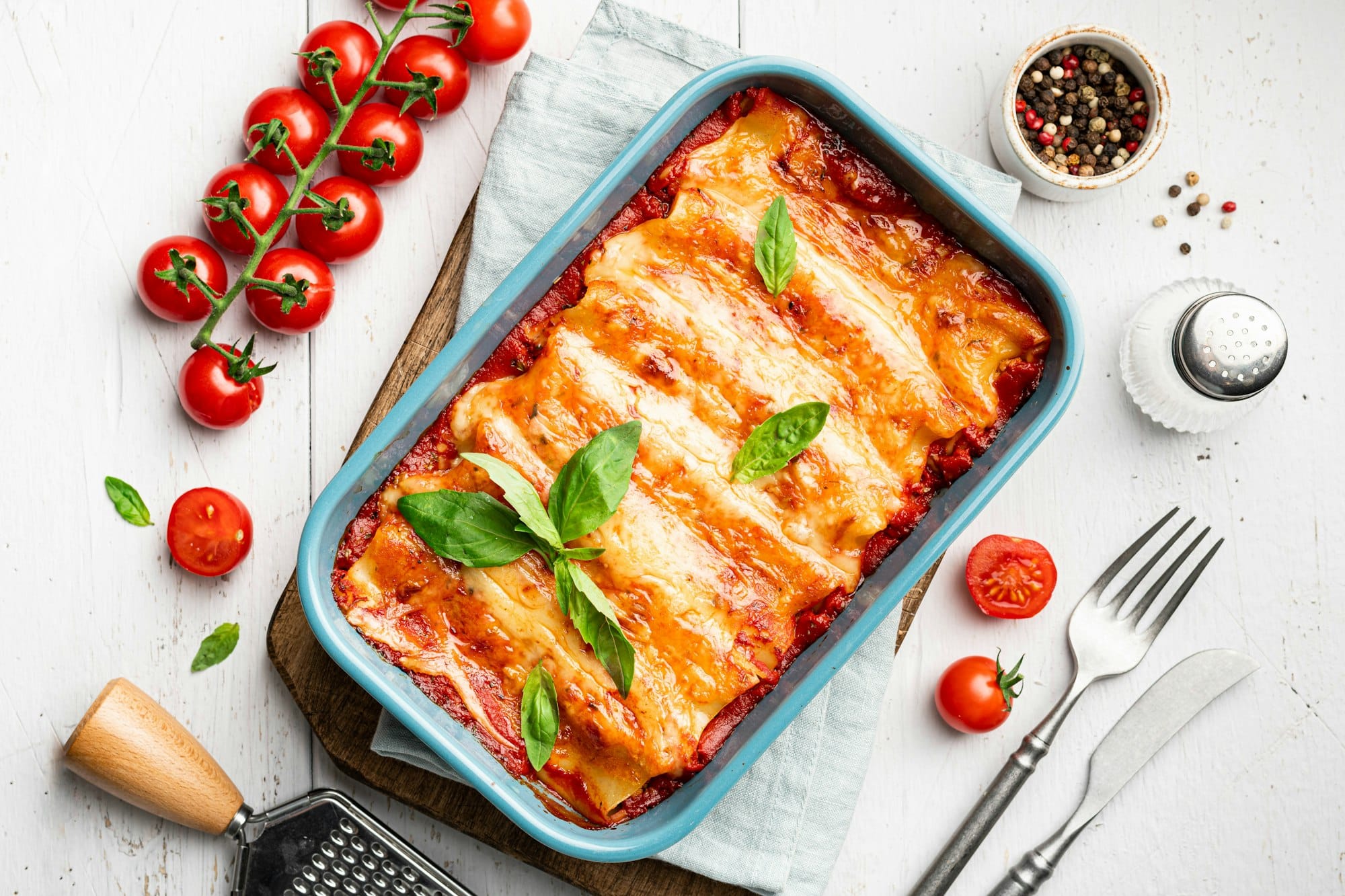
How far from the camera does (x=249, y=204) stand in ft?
8.30

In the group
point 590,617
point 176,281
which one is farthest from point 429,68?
point 590,617

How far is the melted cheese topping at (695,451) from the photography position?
2.26m

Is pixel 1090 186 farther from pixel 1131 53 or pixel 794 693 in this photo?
pixel 794 693

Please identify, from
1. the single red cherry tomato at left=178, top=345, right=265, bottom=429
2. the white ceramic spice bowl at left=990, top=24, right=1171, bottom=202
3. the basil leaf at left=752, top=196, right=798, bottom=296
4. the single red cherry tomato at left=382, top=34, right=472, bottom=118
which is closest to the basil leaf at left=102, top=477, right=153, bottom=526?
the single red cherry tomato at left=178, top=345, right=265, bottom=429

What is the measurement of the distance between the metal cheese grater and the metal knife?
1584 millimetres

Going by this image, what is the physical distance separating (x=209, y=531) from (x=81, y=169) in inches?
43.6

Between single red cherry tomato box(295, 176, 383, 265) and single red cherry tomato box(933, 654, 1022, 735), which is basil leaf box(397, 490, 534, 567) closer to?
single red cherry tomato box(295, 176, 383, 265)

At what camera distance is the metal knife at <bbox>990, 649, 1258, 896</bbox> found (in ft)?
9.05

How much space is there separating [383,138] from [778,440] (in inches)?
52.4

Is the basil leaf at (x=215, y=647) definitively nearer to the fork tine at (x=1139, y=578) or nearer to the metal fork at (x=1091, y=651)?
the metal fork at (x=1091, y=651)

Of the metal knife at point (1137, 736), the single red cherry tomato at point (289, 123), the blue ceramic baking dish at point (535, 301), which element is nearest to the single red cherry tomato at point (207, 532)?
the blue ceramic baking dish at point (535, 301)

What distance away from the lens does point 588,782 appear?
2.30m

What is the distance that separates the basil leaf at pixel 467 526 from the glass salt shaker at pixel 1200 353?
184 cm

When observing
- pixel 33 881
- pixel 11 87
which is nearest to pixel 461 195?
pixel 11 87
